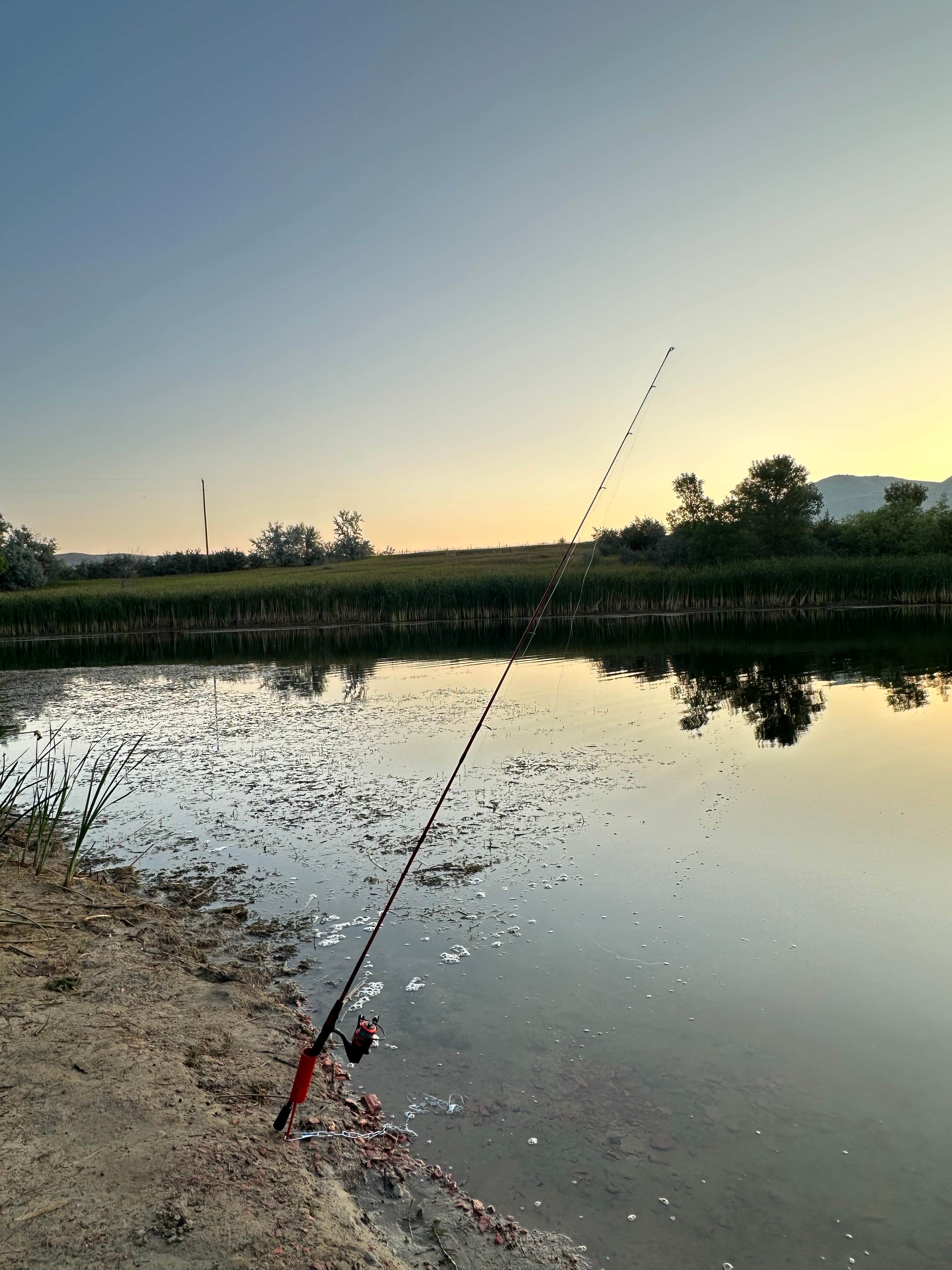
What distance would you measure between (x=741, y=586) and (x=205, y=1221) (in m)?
45.5

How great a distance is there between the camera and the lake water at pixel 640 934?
360cm

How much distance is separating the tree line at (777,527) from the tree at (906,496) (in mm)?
171

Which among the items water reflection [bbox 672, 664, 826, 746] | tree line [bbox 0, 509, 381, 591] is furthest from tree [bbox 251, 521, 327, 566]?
water reflection [bbox 672, 664, 826, 746]

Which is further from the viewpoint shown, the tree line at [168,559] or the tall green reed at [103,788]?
the tree line at [168,559]

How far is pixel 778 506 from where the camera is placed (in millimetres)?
62250

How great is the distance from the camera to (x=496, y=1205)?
3.47 m

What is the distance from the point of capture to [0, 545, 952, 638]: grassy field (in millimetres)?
42688

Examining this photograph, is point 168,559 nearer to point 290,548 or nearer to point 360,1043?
point 290,548

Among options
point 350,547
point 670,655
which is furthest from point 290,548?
point 670,655

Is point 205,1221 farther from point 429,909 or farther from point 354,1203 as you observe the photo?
point 429,909

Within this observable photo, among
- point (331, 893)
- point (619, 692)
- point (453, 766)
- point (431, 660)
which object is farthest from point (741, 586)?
point (331, 893)

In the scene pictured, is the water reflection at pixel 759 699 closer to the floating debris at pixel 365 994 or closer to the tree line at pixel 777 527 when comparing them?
the floating debris at pixel 365 994

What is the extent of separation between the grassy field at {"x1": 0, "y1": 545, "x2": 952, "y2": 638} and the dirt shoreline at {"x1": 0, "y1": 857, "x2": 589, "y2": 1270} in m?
37.5

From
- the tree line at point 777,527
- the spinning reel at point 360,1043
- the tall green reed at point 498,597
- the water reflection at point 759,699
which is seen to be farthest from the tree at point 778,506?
the spinning reel at point 360,1043
